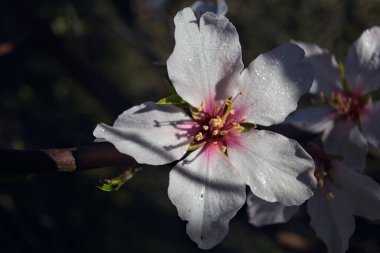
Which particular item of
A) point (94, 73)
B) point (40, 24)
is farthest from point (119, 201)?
point (40, 24)

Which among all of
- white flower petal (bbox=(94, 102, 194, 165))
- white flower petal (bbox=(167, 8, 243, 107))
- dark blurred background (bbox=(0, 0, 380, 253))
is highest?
white flower petal (bbox=(167, 8, 243, 107))

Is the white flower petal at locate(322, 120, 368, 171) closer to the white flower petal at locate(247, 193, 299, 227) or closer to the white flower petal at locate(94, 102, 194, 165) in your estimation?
the white flower petal at locate(247, 193, 299, 227)

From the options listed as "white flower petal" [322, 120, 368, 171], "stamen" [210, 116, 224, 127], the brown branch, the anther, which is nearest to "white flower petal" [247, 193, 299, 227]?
the anther

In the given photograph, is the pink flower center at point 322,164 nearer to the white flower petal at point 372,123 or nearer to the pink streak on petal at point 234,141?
the white flower petal at point 372,123

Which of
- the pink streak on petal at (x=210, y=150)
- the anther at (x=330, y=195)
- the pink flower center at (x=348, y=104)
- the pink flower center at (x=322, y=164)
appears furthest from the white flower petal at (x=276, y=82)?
the pink flower center at (x=348, y=104)

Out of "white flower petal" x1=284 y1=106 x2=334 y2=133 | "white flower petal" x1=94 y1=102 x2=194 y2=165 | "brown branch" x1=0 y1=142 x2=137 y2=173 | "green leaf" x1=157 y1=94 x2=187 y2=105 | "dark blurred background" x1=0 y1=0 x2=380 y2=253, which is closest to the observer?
"brown branch" x1=0 y1=142 x2=137 y2=173

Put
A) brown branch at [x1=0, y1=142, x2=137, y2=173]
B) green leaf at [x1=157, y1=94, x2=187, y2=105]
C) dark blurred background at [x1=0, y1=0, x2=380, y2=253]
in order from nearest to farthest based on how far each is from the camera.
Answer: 1. brown branch at [x1=0, y1=142, x2=137, y2=173]
2. green leaf at [x1=157, y1=94, x2=187, y2=105]
3. dark blurred background at [x1=0, y1=0, x2=380, y2=253]
